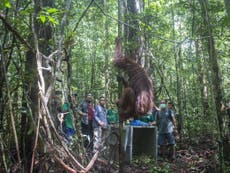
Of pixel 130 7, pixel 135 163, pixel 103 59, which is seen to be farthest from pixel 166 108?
pixel 103 59

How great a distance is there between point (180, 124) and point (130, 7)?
518 centimetres

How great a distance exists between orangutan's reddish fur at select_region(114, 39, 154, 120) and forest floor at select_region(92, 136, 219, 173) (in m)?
2.85

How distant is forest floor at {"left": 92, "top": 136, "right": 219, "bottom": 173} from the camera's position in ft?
24.9

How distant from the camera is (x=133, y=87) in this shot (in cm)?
428

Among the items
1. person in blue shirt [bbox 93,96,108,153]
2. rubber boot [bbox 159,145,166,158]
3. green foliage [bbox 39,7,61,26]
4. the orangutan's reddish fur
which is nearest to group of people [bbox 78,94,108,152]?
person in blue shirt [bbox 93,96,108,153]

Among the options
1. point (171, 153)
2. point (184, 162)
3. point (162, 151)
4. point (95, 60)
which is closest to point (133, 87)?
point (184, 162)

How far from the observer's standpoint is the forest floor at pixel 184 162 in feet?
24.9

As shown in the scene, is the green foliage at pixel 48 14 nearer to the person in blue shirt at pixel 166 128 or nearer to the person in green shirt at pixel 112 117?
the person in blue shirt at pixel 166 128

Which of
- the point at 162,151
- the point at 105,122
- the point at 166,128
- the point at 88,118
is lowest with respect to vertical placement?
the point at 162,151

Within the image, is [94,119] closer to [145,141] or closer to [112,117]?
[112,117]

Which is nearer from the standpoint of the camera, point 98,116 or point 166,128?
point 98,116

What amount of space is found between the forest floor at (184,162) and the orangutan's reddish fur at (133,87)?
2.85 metres

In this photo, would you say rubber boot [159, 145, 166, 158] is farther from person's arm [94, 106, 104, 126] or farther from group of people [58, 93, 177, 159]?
person's arm [94, 106, 104, 126]

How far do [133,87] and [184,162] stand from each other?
5.31 m
